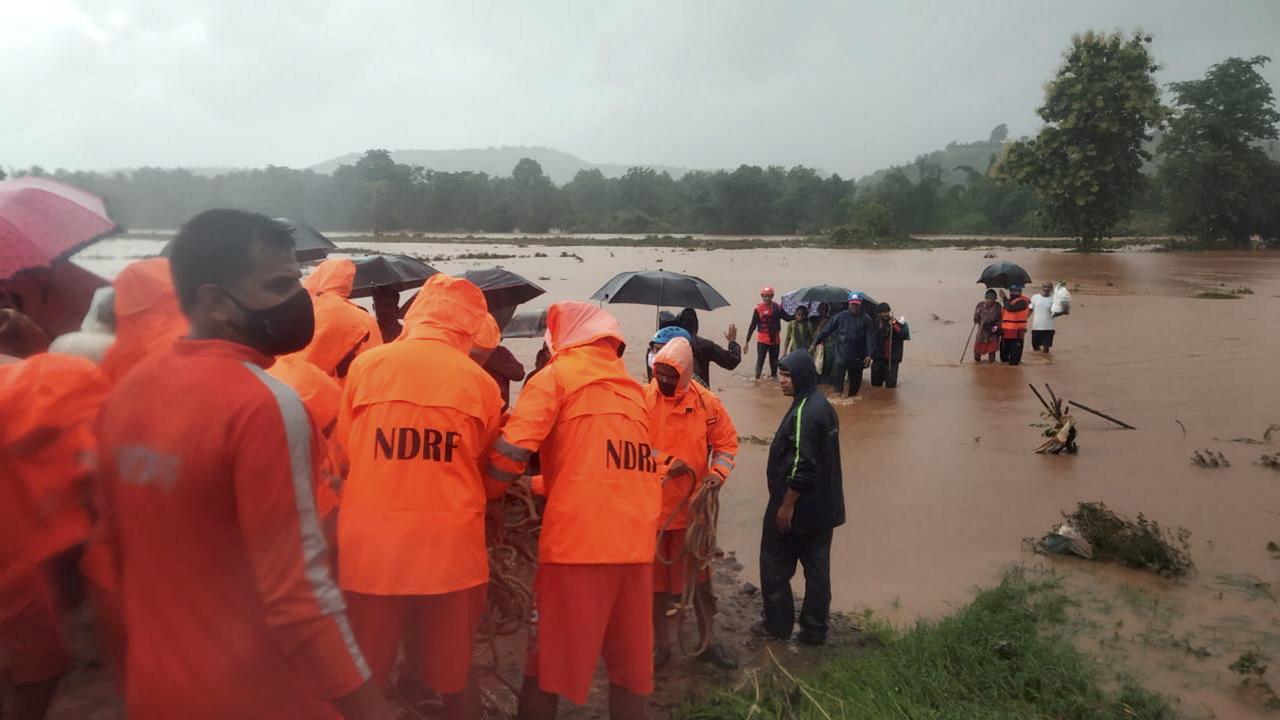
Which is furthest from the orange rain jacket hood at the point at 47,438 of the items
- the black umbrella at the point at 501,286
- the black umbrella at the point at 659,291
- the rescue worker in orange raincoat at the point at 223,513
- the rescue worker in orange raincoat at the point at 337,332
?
the black umbrella at the point at 659,291

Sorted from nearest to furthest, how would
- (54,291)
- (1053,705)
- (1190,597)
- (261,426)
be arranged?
(261,426) < (54,291) < (1053,705) < (1190,597)

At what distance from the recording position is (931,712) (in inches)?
136

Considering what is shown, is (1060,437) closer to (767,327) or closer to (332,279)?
(767,327)

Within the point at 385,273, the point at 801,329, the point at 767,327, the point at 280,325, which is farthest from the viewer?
the point at 767,327

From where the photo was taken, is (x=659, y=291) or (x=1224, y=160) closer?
(x=659, y=291)

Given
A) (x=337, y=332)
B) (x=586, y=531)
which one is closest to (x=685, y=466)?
(x=586, y=531)

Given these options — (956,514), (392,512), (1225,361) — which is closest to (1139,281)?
(1225,361)

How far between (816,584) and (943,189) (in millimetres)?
81835

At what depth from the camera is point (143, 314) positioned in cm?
198

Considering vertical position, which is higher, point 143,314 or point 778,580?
point 143,314

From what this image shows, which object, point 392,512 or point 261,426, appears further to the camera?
point 392,512

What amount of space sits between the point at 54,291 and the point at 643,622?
2.18 meters

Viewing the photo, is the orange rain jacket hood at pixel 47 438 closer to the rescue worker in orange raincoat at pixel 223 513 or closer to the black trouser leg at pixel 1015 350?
the rescue worker in orange raincoat at pixel 223 513

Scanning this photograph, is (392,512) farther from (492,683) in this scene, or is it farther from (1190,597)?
(1190,597)
